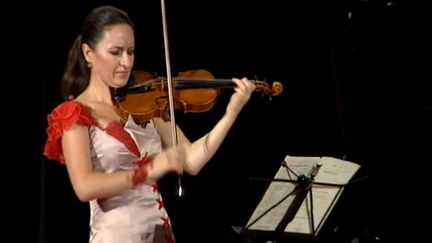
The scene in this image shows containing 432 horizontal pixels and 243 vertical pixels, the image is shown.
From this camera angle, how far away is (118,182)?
1.68 meters

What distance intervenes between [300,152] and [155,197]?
150 cm

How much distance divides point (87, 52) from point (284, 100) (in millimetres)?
1544

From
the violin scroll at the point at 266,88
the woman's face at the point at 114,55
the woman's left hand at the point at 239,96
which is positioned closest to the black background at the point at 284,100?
the violin scroll at the point at 266,88

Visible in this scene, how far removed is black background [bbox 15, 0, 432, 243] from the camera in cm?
276

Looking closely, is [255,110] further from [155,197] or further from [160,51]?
[155,197]

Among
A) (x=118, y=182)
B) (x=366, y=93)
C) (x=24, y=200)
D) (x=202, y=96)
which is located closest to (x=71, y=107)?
(x=118, y=182)

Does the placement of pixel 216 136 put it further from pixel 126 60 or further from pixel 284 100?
pixel 284 100

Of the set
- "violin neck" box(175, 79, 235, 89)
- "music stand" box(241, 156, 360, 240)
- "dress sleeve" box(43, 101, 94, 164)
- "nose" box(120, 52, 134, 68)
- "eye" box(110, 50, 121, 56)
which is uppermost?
"eye" box(110, 50, 121, 56)

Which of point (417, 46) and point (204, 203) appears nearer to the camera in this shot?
point (417, 46)

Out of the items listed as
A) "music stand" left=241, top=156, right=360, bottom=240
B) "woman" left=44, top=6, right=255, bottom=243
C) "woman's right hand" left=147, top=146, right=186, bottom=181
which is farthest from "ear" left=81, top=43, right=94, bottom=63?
"music stand" left=241, top=156, right=360, bottom=240

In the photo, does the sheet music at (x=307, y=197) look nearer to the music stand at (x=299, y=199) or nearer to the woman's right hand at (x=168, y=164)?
the music stand at (x=299, y=199)

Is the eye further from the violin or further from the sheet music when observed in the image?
the sheet music

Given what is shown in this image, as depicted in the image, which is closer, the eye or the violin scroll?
the eye

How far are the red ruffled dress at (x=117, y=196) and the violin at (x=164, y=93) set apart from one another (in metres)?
0.11
